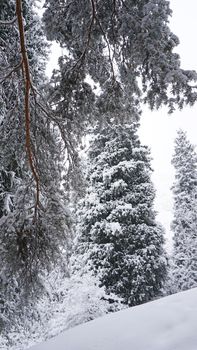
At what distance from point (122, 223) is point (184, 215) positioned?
671cm

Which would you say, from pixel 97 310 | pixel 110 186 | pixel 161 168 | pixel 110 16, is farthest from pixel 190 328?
pixel 161 168

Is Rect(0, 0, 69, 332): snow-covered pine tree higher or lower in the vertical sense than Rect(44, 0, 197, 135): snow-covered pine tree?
lower

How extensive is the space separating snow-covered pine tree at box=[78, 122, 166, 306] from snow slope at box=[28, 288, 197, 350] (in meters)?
9.13

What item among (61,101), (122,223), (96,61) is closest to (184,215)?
(122,223)

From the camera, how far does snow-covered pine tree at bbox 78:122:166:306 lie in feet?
41.0

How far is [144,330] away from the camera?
2.77m

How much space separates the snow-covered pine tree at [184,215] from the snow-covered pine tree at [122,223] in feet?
15.3

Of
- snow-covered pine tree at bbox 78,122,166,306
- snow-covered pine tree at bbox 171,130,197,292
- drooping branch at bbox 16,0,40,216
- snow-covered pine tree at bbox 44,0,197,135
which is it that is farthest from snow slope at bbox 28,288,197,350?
snow-covered pine tree at bbox 171,130,197,292

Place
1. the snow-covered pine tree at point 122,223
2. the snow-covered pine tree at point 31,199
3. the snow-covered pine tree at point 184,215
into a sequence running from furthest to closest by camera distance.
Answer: the snow-covered pine tree at point 184,215, the snow-covered pine tree at point 122,223, the snow-covered pine tree at point 31,199

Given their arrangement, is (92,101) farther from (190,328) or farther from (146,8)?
(190,328)

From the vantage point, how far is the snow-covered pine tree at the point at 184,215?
17781mm

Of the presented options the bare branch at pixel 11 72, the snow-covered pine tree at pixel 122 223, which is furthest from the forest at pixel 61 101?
the snow-covered pine tree at pixel 122 223

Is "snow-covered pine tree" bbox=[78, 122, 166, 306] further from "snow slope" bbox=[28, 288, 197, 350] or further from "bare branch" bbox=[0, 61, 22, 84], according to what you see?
"snow slope" bbox=[28, 288, 197, 350]

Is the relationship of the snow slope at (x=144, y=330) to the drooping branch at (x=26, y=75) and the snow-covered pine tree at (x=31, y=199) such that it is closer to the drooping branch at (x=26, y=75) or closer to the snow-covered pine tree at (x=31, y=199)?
the snow-covered pine tree at (x=31, y=199)
